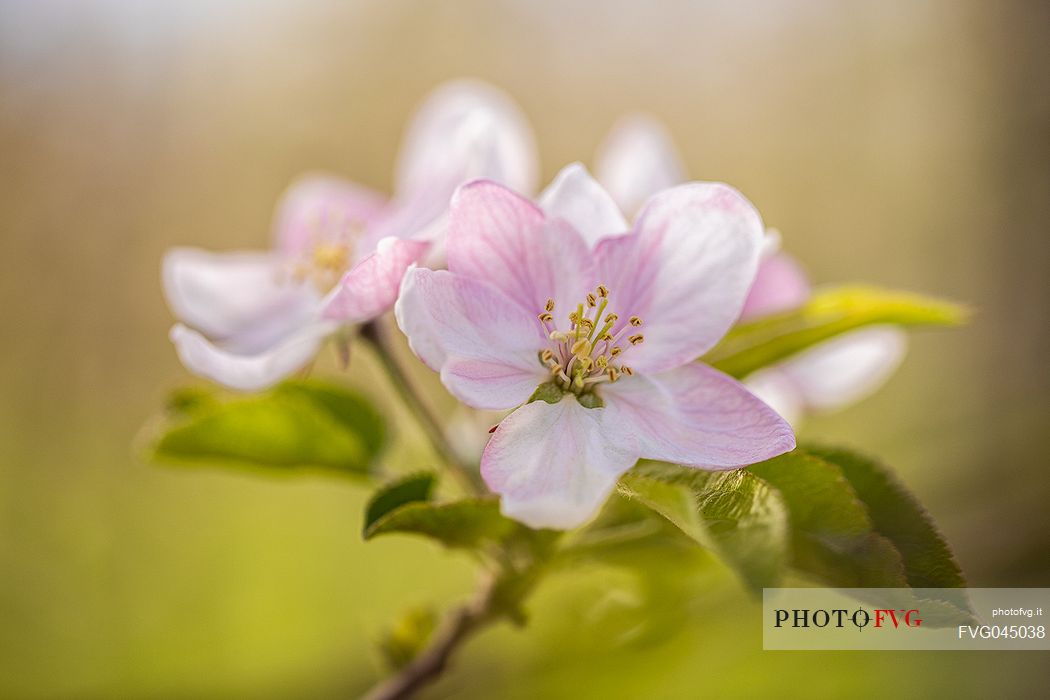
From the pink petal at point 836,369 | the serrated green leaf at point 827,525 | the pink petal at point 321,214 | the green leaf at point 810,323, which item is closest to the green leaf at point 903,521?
the serrated green leaf at point 827,525

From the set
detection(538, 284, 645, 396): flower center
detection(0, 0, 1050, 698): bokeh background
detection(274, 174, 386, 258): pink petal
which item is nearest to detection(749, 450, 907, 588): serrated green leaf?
detection(538, 284, 645, 396): flower center

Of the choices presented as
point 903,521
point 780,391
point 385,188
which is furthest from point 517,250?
point 385,188

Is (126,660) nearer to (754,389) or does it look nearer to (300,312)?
(300,312)

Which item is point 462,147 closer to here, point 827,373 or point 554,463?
point 554,463

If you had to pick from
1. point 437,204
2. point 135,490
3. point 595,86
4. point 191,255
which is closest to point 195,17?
point 135,490

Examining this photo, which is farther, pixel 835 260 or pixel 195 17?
pixel 835 260

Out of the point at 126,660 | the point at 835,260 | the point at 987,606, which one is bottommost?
Result: the point at 126,660
